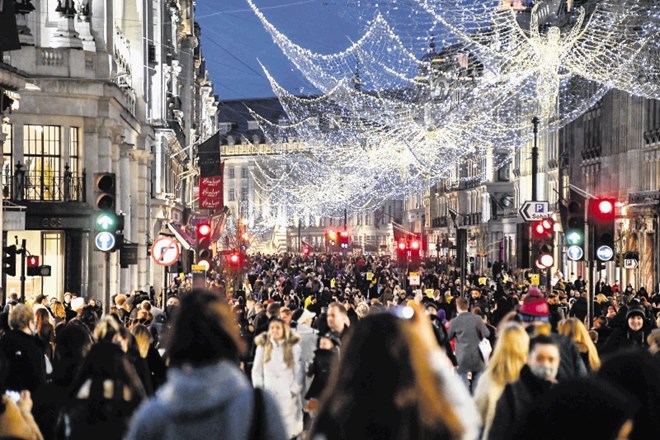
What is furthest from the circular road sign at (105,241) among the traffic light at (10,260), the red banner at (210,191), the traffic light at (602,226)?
the red banner at (210,191)

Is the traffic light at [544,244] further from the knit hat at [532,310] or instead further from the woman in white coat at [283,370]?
the woman in white coat at [283,370]

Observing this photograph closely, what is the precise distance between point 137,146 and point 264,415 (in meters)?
49.1

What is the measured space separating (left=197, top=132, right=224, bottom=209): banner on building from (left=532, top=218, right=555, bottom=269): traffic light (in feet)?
76.8

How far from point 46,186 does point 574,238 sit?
17.7 meters

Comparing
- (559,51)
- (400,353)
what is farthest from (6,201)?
(400,353)

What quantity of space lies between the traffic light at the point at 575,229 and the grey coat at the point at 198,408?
18982 millimetres

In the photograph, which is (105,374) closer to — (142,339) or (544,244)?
(142,339)

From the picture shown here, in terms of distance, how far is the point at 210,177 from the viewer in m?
55.9

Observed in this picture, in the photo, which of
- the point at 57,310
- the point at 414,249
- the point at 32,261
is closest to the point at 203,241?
the point at 32,261

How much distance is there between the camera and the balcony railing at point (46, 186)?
37812 mm

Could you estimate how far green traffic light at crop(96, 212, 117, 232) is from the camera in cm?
2038

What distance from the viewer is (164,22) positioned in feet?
223

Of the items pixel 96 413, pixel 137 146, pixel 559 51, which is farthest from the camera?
pixel 137 146

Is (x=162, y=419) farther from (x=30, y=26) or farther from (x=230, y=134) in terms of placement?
(x=230, y=134)
